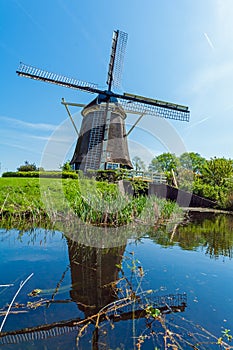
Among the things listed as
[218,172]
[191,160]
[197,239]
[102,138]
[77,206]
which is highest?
[191,160]

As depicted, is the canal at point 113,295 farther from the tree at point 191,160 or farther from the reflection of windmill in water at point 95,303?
the tree at point 191,160

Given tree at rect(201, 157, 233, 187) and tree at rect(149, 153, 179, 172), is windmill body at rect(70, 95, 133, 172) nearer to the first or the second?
tree at rect(201, 157, 233, 187)

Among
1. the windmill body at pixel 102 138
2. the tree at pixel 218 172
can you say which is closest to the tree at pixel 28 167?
the windmill body at pixel 102 138

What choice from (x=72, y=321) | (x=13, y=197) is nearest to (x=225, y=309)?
(x=72, y=321)

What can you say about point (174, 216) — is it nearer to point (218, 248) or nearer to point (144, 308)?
point (218, 248)

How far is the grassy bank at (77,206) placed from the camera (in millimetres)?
6089

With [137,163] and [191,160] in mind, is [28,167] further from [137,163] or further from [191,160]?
[191,160]

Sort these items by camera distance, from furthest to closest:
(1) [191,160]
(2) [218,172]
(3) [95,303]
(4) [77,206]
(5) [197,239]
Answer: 1. (1) [191,160]
2. (2) [218,172]
3. (4) [77,206]
4. (5) [197,239]
5. (3) [95,303]

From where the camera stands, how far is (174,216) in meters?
8.77

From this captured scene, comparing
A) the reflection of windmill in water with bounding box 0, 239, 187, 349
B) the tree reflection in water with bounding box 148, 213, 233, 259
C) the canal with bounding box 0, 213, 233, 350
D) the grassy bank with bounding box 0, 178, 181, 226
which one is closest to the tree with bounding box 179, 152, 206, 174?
the grassy bank with bounding box 0, 178, 181, 226

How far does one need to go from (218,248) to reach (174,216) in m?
3.91

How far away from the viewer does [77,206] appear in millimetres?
6340

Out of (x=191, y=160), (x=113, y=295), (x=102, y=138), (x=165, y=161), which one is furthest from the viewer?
(x=191, y=160)

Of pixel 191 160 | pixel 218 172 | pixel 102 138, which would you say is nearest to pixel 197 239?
pixel 102 138
